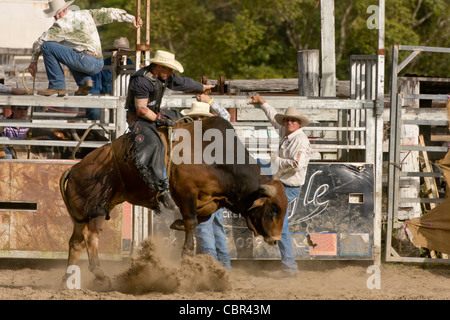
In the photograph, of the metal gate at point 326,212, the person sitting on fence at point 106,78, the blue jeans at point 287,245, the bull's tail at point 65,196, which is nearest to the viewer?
the bull's tail at point 65,196

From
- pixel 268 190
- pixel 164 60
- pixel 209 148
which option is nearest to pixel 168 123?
pixel 209 148

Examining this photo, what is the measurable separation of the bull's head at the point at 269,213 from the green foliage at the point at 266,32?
16.8 metres

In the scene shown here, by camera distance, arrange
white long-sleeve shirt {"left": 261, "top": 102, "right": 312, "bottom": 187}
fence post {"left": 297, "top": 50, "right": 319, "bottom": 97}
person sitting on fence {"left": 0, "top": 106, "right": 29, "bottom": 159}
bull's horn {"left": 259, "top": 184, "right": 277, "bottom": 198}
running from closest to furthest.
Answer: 1. bull's horn {"left": 259, "top": 184, "right": 277, "bottom": 198}
2. white long-sleeve shirt {"left": 261, "top": 102, "right": 312, "bottom": 187}
3. person sitting on fence {"left": 0, "top": 106, "right": 29, "bottom": 159}
4. fence post {"left": 297, "top": 50, "right": 319, "bottom": 97}

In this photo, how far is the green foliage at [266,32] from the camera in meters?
24.1

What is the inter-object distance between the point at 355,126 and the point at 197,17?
54.3ft

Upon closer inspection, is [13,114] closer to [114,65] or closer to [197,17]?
[114,65]

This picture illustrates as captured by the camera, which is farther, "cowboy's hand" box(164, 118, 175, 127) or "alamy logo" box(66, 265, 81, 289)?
"alamy logo" box(66, 265, 81, 289)

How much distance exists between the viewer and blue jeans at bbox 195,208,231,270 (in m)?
8.05

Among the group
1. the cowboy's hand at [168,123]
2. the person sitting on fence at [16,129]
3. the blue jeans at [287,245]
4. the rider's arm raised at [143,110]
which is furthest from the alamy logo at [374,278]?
the person sitting on fence at [16,129]

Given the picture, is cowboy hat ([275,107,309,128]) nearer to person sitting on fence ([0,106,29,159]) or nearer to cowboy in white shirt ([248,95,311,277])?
cowboy in white shirt ([248,95,311,277])

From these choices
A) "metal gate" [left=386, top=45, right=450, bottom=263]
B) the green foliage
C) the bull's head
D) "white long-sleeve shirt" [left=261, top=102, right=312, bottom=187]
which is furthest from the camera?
the green foliage

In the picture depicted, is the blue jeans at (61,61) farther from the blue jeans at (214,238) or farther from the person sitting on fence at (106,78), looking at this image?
the blue jeans at (214,238)

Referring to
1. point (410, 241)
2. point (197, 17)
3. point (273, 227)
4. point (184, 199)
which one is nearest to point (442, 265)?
point (410, 241)

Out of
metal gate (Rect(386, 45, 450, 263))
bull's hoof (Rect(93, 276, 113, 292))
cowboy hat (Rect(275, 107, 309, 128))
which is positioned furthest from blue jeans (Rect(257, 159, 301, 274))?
bull's hoof (Rect(93, 276, 113, 292))
